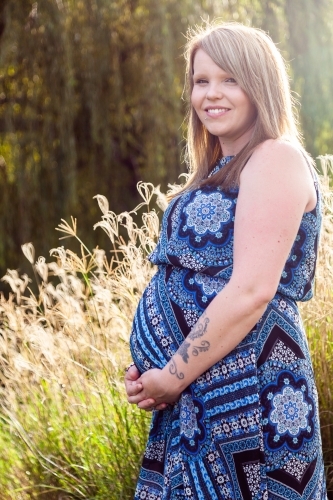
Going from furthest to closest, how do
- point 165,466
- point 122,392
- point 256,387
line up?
point 122,392 < point 165,466 < point 256,387

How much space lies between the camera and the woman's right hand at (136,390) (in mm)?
2145

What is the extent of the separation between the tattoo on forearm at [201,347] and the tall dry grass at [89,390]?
971mm

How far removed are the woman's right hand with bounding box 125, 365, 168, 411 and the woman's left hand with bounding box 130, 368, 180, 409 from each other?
1cm

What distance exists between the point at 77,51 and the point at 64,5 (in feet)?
1.38

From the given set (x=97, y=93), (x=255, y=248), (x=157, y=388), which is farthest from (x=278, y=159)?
(x=97, y=93)

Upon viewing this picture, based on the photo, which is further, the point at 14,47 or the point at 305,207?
the point at 14,47

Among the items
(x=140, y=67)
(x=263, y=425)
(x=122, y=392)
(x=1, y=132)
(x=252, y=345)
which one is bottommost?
(x=122, y=392)

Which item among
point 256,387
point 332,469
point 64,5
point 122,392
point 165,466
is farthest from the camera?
point 64,5

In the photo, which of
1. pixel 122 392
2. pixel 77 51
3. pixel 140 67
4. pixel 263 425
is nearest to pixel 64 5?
pixel 77 51

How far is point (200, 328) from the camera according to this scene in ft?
6.53

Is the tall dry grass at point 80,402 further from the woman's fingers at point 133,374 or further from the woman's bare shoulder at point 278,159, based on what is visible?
the woman's bare shoulder at point 278,159

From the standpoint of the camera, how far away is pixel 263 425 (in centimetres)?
200

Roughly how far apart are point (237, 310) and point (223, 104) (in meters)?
0.62

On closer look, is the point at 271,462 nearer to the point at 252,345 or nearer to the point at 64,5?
the point at 252,345
